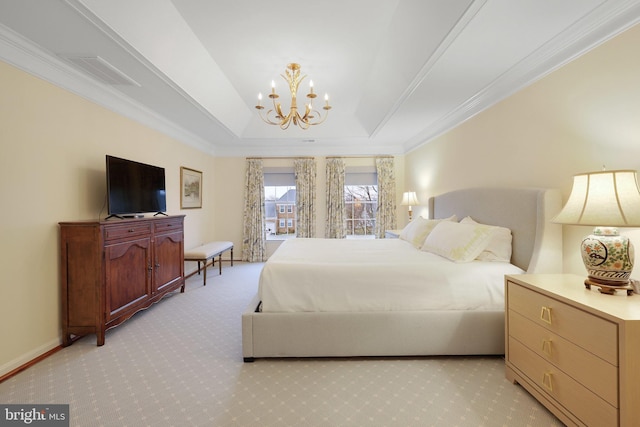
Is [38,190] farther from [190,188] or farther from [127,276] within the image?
[190,188]

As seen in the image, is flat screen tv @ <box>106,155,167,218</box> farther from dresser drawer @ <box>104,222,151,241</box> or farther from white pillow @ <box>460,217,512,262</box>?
white pillow @ <box>460,217,512,262</box>

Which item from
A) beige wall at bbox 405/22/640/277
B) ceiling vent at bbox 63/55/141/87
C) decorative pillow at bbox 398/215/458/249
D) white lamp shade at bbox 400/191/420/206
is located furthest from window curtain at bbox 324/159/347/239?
ceiling vent at bbox 63/55/141/87

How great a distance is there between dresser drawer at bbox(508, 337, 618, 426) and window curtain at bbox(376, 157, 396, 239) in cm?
403

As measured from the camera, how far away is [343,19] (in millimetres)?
2467

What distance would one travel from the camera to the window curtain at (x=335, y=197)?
5.82 m

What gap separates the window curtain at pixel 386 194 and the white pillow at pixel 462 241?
9.73 ft

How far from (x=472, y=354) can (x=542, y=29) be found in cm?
253

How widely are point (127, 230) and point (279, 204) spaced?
3642 mm

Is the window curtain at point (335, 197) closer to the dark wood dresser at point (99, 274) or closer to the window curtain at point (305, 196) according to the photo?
the window curtain at point (305, 196)

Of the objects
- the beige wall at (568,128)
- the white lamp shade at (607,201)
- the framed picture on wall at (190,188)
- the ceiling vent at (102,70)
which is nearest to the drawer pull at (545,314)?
the white lamp shade at (607,201)

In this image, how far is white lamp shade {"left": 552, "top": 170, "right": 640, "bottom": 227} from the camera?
137 cm

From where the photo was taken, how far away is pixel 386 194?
5.82 metres

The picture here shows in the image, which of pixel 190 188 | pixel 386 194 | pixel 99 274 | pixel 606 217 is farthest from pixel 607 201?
pixel 190 188

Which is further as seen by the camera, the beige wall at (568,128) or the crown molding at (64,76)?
the crown molding at (64,76)
